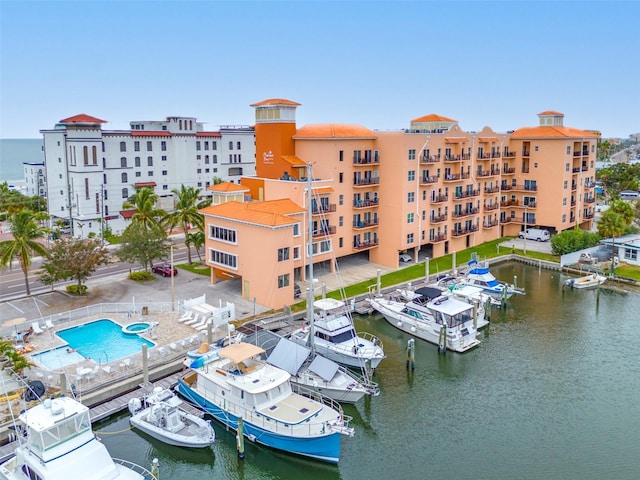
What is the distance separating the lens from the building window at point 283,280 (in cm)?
4382

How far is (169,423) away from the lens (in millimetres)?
27938

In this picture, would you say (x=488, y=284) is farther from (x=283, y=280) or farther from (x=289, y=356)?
(x=289, y=356)

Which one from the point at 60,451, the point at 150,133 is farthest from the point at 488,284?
the point at 150,133

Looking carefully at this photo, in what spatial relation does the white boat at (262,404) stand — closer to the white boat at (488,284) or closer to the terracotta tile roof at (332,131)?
the white boat at (488,284)

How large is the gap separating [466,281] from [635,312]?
14.1 meters

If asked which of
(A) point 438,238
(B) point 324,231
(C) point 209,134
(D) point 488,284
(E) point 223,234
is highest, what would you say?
(C) point 209,134

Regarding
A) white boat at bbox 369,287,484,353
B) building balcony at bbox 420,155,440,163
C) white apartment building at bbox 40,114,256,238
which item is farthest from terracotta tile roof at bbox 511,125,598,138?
white apartment building at bbox 40,114,256,238

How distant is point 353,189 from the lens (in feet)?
181

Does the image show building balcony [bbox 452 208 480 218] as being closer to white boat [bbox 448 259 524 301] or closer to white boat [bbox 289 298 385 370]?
white boat [bbox 448 259 524 301]

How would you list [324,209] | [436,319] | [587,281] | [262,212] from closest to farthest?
1. [436,319]
2. [262,212]
3. [324,209]
4. [587,281]

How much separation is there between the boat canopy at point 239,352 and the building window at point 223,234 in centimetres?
1728

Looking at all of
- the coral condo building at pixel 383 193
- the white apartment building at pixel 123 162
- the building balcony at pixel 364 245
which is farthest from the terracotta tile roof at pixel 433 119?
the white apartment building at pixel 123 162

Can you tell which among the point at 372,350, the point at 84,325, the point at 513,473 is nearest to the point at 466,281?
the point at 372,350

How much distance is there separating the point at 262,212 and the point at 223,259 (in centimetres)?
597
